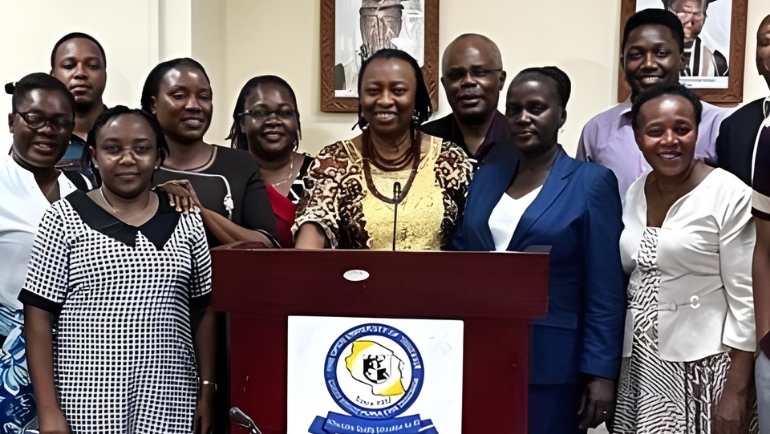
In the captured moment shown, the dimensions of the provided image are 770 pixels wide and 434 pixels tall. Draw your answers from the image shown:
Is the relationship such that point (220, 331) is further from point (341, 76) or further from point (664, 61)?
point (341, 76)

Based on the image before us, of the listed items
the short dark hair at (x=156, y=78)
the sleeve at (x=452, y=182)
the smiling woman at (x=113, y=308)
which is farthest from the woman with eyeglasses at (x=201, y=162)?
the sleeve at (x=452, y=182)

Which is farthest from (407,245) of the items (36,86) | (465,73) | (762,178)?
(36,86)

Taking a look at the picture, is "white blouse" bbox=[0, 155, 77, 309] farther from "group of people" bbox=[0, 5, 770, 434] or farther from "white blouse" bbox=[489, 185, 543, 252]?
"white blouse" bbox=[489, 185, 543, 252]

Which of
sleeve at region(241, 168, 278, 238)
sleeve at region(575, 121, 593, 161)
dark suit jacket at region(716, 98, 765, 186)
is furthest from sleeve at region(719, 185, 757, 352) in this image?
sleeve at region(241, 168, 278, 238)

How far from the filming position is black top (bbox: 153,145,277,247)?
7.00ft

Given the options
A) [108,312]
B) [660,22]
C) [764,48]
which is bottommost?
[108,312]

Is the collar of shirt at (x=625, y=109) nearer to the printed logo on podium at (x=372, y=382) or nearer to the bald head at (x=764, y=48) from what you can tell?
the bald head at (x=764, y=48)

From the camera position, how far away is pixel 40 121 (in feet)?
7.16

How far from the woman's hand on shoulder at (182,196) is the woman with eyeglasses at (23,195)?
1.32ft

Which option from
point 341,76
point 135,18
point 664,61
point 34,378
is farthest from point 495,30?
point 34,378

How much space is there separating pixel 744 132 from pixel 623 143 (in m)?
0.39

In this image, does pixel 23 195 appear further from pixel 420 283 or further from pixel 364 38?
pixel 364 38

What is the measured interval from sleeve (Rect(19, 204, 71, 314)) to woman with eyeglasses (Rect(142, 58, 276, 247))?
0.38 metres

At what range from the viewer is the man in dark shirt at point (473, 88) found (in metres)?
2.55
